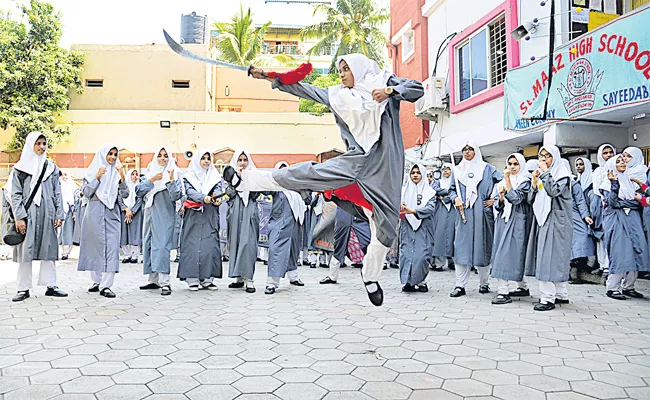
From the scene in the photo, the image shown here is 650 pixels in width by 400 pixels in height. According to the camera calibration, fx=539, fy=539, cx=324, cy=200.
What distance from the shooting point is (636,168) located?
6.22m

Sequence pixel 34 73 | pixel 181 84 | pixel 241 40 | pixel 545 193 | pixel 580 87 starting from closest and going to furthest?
pixel 545 193, pixel 580 87, pixel 34 73, pixel 181 84, pixel 241 40

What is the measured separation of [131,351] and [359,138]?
7.38 feet

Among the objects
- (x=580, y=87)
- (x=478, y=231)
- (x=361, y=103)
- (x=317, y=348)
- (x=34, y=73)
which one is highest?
(x=34, y=73)

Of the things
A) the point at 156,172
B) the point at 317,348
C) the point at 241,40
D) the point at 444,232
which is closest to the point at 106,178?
the point at 156,172

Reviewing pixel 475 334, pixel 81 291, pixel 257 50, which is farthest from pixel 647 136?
pixel 257 50

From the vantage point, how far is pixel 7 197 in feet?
19.3

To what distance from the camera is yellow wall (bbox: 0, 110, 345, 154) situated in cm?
1722

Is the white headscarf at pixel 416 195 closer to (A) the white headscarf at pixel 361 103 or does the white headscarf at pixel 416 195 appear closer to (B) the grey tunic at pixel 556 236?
(B) the grey tunic at pixel 556 236

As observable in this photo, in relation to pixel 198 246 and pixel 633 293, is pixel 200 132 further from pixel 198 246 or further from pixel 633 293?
pixel 633 293

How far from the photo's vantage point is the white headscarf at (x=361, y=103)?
3.85m

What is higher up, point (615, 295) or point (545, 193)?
point (545, 193)

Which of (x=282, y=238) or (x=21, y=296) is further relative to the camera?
(x=282, y=238)

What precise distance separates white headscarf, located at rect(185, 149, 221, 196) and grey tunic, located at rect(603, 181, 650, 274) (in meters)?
4.75

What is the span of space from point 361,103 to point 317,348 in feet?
6.03
